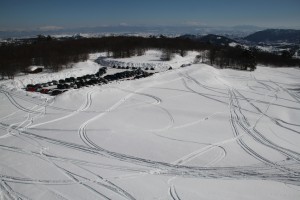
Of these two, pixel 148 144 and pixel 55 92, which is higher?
pixel 55 92

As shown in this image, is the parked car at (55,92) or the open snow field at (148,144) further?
the parked car at (55,92)

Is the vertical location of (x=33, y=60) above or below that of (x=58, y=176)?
above

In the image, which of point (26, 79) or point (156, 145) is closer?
point (156, 145)

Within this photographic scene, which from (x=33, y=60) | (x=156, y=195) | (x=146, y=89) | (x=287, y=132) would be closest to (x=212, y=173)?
(x=156, y=195)

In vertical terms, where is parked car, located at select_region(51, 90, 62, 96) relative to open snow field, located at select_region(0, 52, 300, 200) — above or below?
above

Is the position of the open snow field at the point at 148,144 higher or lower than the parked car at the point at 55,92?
lower

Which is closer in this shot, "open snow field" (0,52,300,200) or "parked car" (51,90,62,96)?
"open snow field" (0,52,300,200)

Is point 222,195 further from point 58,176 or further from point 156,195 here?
point 58,176

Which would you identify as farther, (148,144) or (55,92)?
(55,92)
